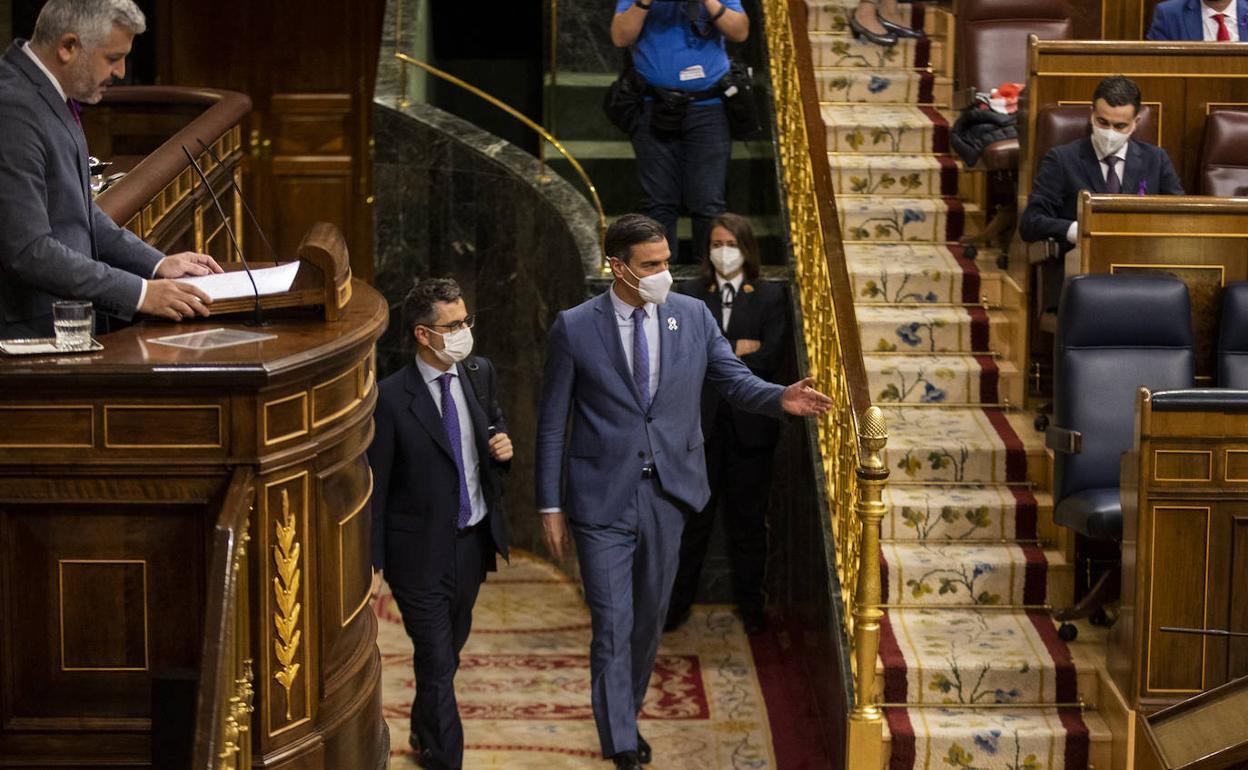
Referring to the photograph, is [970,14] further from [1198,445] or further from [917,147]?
[1198,445]

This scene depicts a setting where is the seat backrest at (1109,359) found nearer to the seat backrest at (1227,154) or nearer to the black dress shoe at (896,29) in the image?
the seat backrest at (1227,154)

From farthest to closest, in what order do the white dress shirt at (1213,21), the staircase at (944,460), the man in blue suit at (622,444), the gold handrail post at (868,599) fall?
the white dress shirt at (1213,21) → the staircase at (944,460) → the man in blue suit at (622,444) → the gold handrail post at (868,599)

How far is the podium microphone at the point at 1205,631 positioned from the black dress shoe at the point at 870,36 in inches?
144

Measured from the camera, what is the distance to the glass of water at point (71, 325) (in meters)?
3.46

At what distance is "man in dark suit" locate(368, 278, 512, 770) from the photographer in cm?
498

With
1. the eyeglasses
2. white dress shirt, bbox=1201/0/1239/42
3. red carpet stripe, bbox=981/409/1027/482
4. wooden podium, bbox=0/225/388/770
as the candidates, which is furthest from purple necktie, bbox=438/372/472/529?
white dress shirt, bbox=1201/0/1239/42

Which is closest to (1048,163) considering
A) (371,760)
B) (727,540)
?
(727,540)

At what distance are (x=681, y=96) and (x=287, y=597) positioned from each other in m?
3.64

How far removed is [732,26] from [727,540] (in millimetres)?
1814

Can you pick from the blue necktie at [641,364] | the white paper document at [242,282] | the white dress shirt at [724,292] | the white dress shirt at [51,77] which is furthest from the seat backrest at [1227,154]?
the white dress shirt at [51,77]

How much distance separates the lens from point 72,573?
3.48 meters

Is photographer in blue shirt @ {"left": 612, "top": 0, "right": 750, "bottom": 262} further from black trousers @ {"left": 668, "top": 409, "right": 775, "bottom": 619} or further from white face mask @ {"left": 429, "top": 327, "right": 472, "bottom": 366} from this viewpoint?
white face mask @ {"left": 429, "top": 327, "right": 472, "bottom": 366}

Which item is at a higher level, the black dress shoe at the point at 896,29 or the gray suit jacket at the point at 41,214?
the black dress shoe at the point at 896,29

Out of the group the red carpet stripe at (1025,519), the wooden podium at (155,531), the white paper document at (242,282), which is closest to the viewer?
the wooden podium at (155,531)
